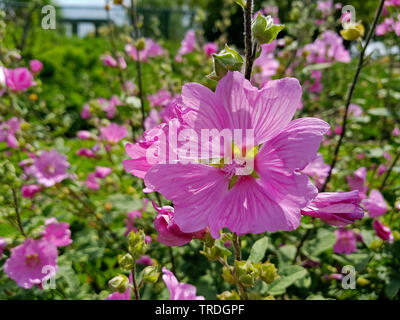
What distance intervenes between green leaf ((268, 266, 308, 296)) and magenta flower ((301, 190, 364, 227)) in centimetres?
52

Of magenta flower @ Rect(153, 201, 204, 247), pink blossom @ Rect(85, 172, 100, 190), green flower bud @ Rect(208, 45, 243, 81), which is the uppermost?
green flower bud @ Rect(208, 45, 243, 81)

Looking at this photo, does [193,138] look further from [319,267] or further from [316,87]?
[316,87]

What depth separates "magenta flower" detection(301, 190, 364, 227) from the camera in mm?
630

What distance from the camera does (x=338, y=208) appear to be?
2.07 ft

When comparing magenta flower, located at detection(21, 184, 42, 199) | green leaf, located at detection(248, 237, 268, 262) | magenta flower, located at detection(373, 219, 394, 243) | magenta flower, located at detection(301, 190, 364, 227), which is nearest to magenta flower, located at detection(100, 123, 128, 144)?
magenta flower, located at detection(21, 184, 42, 199)

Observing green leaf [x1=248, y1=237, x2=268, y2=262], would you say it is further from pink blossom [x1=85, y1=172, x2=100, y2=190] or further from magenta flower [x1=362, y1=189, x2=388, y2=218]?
pink blossom [x1=85, y1=172, x2=100, y2=190]

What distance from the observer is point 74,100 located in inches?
Answer: 200

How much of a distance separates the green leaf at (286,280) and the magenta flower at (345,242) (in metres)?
0.50

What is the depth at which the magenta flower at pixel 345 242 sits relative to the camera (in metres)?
1.63

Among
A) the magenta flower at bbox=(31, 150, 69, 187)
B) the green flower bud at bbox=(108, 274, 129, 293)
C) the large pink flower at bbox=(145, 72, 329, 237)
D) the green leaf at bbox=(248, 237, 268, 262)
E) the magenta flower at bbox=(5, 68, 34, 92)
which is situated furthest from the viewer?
the magenta flower at bbox=(5, 68, 34, 92)

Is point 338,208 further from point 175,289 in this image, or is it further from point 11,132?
point 11,132
